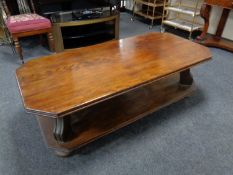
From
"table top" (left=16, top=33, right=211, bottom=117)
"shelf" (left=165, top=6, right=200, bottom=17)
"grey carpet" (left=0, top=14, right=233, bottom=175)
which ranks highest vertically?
"table top" (left=16, top=33, right=211, bottom=117)

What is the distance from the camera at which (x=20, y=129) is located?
1400mm

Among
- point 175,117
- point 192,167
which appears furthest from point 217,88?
point 192,167

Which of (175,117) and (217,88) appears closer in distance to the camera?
(175,117)

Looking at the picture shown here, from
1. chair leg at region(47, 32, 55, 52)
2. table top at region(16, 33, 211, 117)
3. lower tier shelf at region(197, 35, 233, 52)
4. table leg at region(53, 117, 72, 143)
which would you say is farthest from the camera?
lower tier shelf at region(197, 35, 233, 52)

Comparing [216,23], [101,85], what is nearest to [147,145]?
[101,85]

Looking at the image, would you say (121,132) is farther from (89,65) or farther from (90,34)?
(90,34)

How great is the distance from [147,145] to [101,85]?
0.53 m

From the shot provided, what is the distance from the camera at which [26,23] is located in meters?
2.05

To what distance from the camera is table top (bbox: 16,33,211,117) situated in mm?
962

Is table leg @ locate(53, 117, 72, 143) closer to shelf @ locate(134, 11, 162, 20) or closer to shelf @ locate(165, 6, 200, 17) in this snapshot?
shelf @ locate(165, 6, 200, 17)

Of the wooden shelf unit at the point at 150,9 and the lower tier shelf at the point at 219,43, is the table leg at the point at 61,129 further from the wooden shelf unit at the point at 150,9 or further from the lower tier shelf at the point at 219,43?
the wooden shelf unit at the point at 150,9

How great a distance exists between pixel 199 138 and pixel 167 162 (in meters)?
0.32

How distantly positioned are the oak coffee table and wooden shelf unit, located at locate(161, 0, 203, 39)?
131cm

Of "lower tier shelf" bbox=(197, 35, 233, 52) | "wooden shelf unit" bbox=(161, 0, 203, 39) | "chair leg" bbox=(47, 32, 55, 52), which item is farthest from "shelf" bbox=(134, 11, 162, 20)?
"chair leg" bbox=(47, 32, 55, 52)
